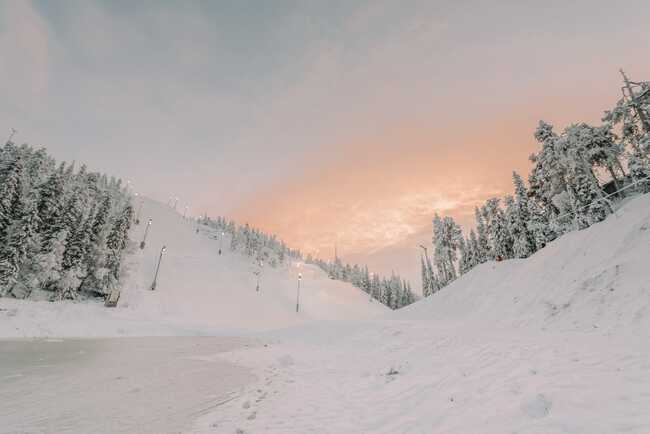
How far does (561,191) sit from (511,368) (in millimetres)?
39827

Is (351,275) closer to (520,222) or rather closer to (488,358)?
(520,222)

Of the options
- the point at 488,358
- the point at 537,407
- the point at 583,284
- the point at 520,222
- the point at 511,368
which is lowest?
the point at 537,407

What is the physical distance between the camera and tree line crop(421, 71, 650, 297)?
65.0ft

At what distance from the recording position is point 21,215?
35969 mm

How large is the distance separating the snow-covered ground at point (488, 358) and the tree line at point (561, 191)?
4510 mm

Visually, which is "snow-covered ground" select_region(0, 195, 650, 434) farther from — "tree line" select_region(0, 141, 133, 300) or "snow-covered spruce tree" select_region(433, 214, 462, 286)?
"snow-covered spruce tree" select_region(433, 214, 462, 286)

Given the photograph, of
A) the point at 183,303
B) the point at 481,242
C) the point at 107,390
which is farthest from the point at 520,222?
the point at 107,390

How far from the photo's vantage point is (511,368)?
26.6 ft

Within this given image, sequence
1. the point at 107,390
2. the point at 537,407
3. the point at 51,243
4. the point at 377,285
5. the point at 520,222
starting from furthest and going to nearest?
the point at 377,285
the point at 520,222
the point at 51,243
the point at 107,390
the point at 537,407

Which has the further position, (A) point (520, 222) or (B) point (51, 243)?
(A) point (520, 222)

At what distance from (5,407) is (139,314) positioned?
35.1m

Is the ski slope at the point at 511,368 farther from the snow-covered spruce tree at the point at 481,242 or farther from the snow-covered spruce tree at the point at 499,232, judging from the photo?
the snow-covered spruce tree at the point at 481,242

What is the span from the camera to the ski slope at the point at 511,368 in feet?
17.3

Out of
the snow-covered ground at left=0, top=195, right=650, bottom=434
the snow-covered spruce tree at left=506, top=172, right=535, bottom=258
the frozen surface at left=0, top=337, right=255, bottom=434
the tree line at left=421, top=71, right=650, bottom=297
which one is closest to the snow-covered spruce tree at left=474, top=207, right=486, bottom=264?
the tree line at left=421, top=71, right=650, bottom=297
